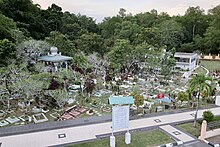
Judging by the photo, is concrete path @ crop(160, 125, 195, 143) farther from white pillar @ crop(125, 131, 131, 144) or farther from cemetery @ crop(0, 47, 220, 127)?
white pillar @ crop(125, 131, 131, 144)

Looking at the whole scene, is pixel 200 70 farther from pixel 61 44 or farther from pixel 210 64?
pixel 61 44

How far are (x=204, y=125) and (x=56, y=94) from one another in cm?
1011

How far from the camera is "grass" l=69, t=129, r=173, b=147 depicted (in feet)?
42.8

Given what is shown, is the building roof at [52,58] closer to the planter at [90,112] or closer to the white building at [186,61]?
the planter at [90,112]

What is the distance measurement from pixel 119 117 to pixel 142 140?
2.10 meters

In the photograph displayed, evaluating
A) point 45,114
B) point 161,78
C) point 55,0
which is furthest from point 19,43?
point 55,0

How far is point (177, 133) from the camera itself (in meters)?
14.7

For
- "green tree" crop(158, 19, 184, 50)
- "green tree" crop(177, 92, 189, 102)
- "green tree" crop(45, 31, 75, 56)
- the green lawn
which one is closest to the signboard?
"green tree" crop(177, 92, 189, 102)

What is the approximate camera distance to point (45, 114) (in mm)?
17000

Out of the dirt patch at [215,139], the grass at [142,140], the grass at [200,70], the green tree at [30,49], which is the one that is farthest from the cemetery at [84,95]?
the grass at [200,70]

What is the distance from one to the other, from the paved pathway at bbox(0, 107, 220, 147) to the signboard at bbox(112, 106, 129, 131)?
5.93ft

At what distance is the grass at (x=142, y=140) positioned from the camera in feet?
42.8

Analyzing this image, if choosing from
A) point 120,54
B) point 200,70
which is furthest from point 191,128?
point 200,70

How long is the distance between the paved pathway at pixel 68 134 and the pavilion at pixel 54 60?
13240 mm
